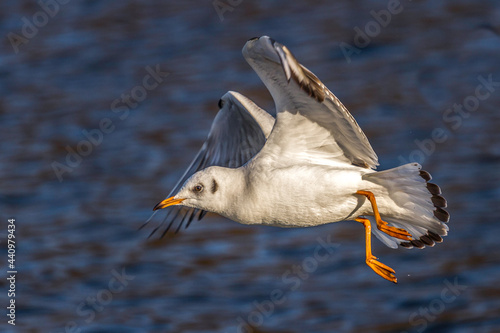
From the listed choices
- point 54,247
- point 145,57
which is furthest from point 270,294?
point 145,57

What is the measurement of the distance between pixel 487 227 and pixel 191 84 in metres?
6.23

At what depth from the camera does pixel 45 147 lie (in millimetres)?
17281

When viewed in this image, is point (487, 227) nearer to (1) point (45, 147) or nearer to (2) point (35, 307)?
(2) point (35, 307)

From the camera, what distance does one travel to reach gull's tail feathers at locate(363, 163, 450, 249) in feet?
25.9
